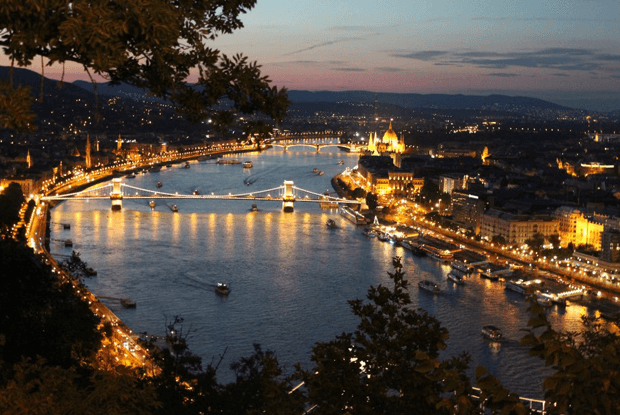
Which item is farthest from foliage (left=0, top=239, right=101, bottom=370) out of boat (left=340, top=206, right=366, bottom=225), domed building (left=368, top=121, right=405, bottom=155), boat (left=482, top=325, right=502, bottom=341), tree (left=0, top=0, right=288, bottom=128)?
domed building (left=368, top=121, right=405, bottom=155)

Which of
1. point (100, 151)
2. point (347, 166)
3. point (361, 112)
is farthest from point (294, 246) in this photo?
point (361, 112)

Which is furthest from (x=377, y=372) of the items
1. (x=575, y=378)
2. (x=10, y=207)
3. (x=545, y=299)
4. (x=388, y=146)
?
(x=388, y=146)

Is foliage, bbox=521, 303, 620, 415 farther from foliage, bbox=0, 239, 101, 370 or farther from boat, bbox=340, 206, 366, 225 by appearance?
boat, bbox=340, 206, 366, 225

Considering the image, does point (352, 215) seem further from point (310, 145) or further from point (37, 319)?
point (310, 145)

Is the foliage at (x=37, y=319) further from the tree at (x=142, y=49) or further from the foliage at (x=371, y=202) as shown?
the foliage at (x=371, y=202)

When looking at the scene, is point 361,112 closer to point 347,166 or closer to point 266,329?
point 347,166

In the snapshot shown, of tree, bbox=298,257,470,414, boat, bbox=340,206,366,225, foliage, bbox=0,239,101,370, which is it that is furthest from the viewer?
boat, bbox=340,206,366,225

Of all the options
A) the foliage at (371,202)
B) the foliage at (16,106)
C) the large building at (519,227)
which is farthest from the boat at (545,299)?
the foliage at (371,202)
